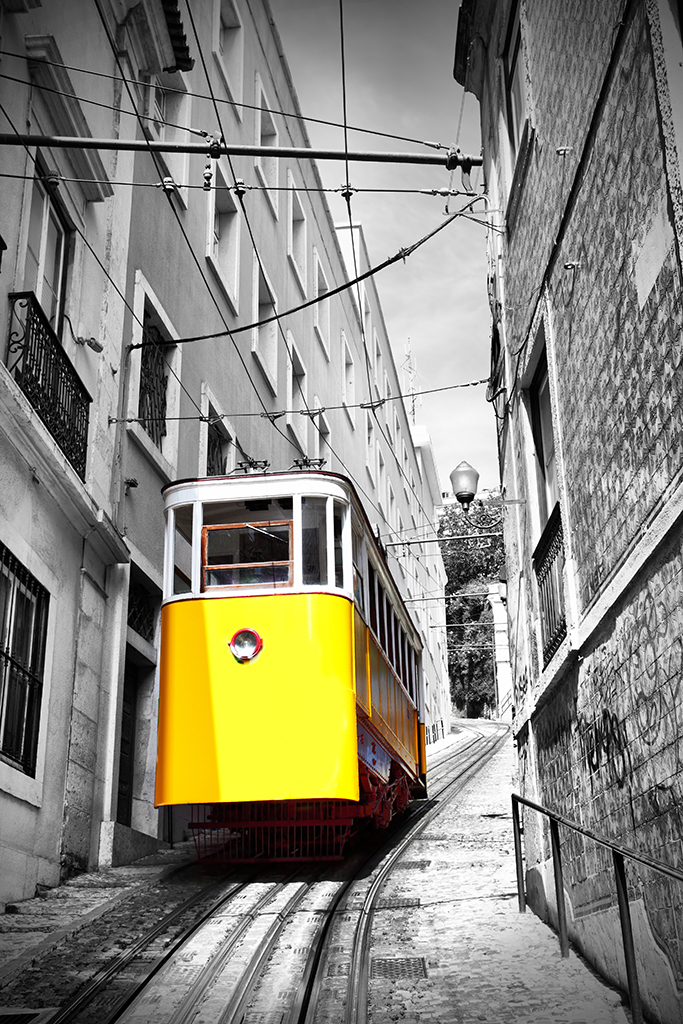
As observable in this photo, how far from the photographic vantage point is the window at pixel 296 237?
22.3m

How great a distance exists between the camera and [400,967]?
21.1ft

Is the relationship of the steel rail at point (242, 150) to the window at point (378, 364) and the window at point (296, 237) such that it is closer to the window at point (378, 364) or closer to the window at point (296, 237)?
the window at point (296, 237)

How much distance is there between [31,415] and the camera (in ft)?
28.3

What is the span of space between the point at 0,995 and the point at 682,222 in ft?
17.1

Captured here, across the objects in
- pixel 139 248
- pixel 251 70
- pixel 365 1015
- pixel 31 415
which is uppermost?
pixel 251 70

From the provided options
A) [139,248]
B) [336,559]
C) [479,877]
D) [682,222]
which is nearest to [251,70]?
[139,248]

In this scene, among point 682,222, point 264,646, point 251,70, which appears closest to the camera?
point 682,222

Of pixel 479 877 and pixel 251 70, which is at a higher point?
pixel 251 70

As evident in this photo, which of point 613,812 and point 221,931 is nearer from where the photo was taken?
point 613,812

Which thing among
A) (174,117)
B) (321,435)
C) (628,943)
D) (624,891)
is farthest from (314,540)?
(321,435)

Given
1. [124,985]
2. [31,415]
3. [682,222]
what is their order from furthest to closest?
[31,415] → [124,985] → [682,222]

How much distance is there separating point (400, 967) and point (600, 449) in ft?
11.0

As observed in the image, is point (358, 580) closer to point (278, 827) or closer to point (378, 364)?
point (278, 827)

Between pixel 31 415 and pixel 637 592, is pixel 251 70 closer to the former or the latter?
pixel 31 415
